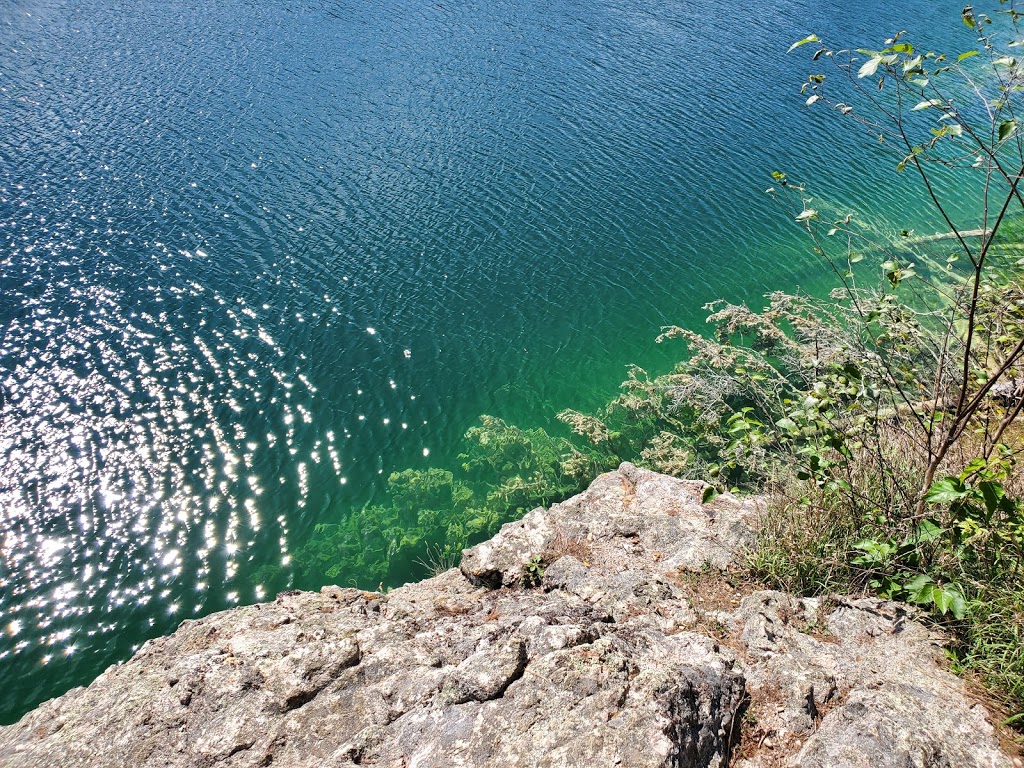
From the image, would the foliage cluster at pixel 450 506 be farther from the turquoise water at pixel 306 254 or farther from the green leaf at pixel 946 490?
the green leaf at pixel 946 490

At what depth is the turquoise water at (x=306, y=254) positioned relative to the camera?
13.5 m

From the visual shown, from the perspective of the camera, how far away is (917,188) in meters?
26.1

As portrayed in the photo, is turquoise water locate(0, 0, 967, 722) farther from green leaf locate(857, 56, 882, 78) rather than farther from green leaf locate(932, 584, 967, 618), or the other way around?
green leaf locate(857, 56, 882, 78)

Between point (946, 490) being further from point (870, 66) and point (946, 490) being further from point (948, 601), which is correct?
point (870, 66)

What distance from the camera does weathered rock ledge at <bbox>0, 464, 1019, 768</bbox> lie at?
4.50m

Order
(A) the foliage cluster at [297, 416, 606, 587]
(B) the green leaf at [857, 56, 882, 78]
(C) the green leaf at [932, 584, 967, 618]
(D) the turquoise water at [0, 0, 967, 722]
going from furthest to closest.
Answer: (D) the turquoise water at [0, 0, 967, 722], (A) the foliage cluster at [297, 416, 606, 587], (C) the green leaf at [932, 584, 967, 618], (B) the green leaf at [857, 56, 882, 78]

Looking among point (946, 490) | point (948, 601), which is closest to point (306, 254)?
point (946, 490)

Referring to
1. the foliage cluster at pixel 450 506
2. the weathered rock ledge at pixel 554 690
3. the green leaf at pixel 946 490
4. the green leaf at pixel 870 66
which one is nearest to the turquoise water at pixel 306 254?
the foliage cluster at pixel 450 506

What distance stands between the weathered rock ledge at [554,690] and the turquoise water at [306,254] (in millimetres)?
6936

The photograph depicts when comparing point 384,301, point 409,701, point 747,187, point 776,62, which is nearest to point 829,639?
point 409,701

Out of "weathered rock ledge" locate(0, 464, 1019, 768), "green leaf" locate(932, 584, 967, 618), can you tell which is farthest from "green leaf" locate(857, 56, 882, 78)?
"weathered rock ledge" locate(0, 464, 1019, 768)

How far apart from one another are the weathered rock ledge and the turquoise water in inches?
273

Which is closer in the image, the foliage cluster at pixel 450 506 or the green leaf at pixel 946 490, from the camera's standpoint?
the green leaf at pixel 946 490

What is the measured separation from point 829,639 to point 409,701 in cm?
395
